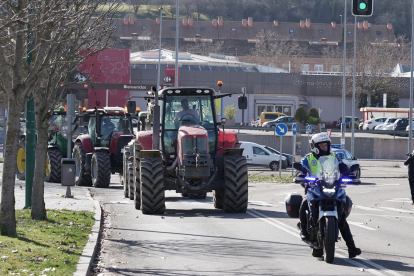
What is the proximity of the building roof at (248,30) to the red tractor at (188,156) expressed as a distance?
102 m

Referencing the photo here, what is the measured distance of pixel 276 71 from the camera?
79000mm

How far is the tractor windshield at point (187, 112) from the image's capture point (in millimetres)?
15289

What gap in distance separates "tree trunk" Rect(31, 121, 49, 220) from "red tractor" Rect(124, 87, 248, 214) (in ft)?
8.15

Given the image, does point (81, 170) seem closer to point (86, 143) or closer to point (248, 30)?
point (86, 143)

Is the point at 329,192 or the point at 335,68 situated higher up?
the point at 335,68

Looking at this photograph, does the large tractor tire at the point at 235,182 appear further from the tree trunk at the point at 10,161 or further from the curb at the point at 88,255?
the tree trunk at the point at 10,161

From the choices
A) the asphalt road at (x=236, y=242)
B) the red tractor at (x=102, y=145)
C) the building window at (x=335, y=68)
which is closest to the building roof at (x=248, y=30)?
the building window at (x=335, y=68)

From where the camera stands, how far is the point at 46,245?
925cm

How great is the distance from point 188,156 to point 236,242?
384 centimetres

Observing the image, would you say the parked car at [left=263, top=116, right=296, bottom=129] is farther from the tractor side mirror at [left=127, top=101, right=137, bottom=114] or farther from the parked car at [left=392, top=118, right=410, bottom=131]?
the tractor side mirror at [left=127, top=101, right=137, bottom=114]

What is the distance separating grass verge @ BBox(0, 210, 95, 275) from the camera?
761cm

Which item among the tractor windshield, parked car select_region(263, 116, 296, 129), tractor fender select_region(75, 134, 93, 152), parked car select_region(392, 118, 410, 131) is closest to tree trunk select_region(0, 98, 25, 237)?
the tractor windshield

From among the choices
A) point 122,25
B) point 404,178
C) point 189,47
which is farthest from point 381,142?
point 122,25

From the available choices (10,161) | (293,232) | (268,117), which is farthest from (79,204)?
(268,117)
